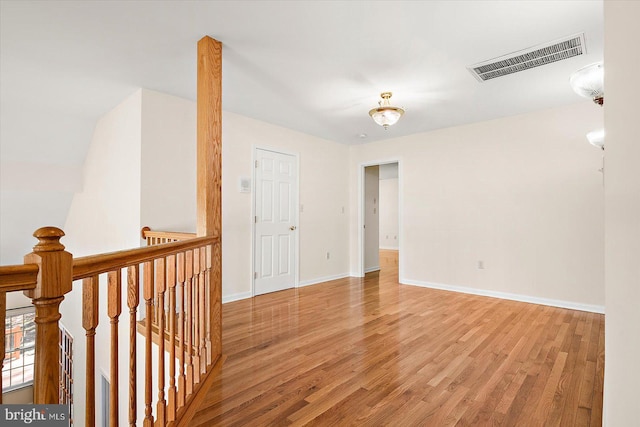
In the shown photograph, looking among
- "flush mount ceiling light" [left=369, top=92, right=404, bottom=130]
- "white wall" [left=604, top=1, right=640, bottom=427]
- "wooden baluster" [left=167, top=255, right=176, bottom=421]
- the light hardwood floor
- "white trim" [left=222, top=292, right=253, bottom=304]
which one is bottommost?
the light hardwood floor

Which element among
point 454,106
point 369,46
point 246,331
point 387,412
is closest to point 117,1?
point 369,46

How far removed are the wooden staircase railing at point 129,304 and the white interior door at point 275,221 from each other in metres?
1.99

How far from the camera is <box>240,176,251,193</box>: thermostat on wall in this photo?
13.8ft

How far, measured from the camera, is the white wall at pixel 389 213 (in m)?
10.3

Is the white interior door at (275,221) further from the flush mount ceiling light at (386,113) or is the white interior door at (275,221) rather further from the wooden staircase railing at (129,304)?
the wooden staircase railing at (129,304)

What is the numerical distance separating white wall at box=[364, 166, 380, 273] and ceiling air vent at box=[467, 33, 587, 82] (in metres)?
3.29

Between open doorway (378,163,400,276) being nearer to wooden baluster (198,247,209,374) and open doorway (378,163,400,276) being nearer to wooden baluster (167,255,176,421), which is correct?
wooden baluster (198,247,209,374)

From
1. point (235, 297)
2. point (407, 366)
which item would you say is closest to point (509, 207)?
point (407, 366)

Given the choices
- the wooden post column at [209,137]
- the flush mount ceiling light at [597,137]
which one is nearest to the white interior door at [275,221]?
the wooden post column at [209,137]

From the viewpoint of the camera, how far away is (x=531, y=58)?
8.84 ft

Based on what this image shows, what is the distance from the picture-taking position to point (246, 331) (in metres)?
2.99

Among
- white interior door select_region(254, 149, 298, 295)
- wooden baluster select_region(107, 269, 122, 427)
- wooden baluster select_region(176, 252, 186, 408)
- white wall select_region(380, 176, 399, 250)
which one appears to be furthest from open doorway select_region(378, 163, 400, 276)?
wooden baluster select_region(107, 269, 122, 427)

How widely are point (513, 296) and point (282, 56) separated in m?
4.05

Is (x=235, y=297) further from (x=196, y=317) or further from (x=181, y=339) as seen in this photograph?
(x=181, y=339)
